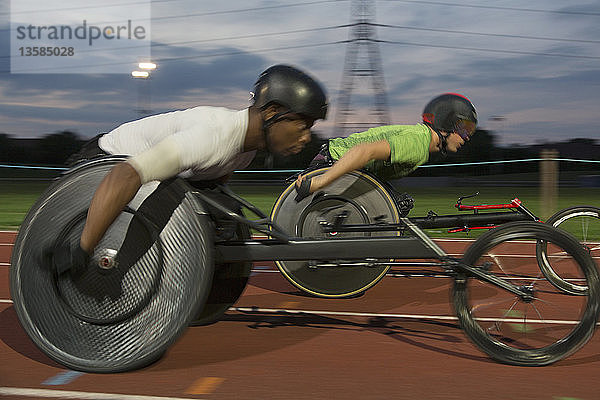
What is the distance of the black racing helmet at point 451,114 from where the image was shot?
5.52 m

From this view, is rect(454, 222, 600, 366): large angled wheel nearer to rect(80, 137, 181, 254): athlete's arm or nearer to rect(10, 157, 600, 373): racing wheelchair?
rect(10, 157, 600, 373): racing wheelchair

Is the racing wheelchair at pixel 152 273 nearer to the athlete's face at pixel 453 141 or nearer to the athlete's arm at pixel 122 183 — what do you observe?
the athlete's arm at pixel 122 183

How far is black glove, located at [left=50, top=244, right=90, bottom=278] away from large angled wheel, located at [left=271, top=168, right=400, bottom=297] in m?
2.15

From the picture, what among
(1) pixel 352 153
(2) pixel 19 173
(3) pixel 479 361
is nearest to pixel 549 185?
(1) pixel 352 153

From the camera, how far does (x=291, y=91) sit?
147 inches

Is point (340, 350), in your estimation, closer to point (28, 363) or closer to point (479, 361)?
point (479, 361)

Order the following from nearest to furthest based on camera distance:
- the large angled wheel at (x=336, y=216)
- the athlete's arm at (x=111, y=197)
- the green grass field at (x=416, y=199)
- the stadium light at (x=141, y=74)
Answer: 1. the athlete's arm at (x=111, y=197)
2. the large angled wheel at (x=336, y=216)
3. the green grass field at (x=416, y=199)
4. the stadium light at (x=141, y=74)

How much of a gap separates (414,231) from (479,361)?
816 mm

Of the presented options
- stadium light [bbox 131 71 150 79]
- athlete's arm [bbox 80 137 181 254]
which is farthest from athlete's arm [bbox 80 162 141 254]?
stadium light [bbox 131 71 150 79]

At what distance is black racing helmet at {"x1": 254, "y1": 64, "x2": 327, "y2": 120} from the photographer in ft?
12.3

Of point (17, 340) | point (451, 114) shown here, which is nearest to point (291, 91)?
point (451, 114)

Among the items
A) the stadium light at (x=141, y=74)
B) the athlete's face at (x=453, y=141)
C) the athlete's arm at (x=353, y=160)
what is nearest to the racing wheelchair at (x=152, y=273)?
the athlete's arm at (x=353, y=160)

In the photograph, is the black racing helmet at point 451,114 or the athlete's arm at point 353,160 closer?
the athlete's arm at point 353,160

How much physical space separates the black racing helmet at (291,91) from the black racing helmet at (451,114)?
77.7 inches
